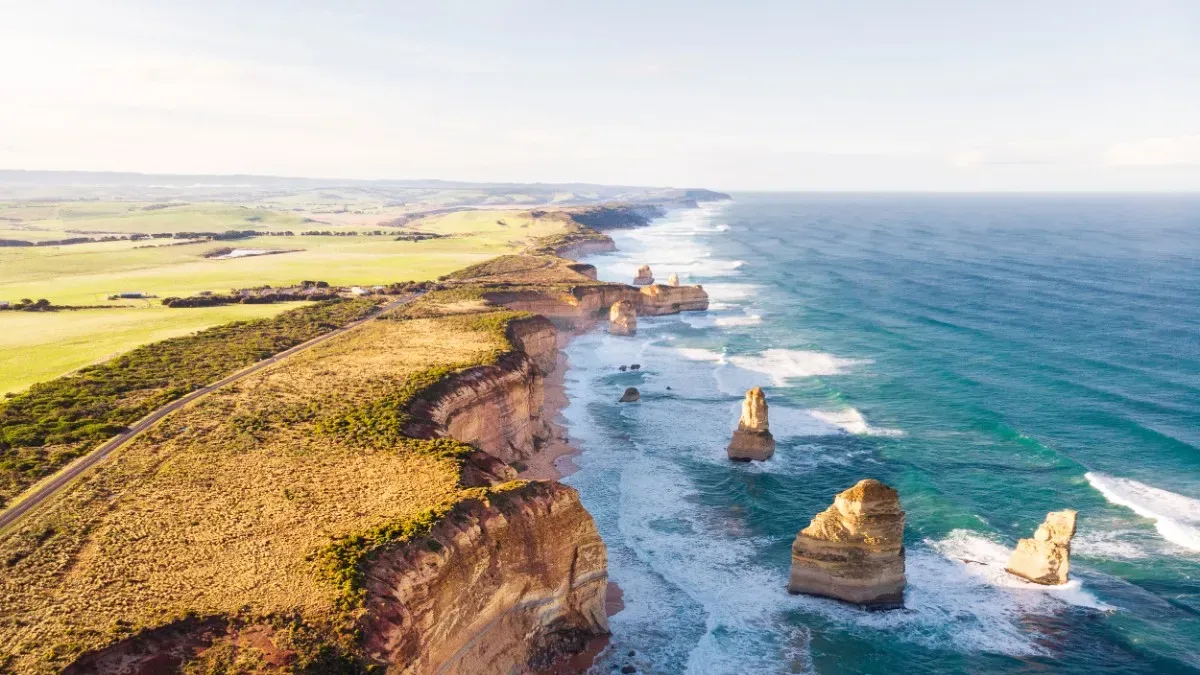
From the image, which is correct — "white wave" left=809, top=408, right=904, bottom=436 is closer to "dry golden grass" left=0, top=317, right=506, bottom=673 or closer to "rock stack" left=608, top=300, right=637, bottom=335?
"rock stack" left=608, top=300, right=637, bottom=335

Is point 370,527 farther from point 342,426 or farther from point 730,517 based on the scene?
point 730,517

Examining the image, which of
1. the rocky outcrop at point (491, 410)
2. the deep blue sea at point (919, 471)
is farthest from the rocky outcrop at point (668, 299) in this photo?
the rocky outcrop at point (491, 410)

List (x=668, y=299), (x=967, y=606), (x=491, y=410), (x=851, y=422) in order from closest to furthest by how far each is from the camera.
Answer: (x=967, y=606) < (x=491, y=410) < (x=851, y=422) < (x=668, y=299)

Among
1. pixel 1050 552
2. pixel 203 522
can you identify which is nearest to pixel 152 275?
pixel 203 522

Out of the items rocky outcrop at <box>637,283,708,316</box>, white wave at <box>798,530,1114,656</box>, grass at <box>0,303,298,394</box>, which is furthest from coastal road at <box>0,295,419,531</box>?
rocky outcrop at <box>637,283,708,316</box>

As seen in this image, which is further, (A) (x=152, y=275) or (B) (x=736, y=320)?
(A) (x=152, y=275)

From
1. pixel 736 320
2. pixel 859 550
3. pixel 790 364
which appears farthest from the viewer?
pixel 736 320

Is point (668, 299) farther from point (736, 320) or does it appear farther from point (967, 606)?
point (967, 606)
